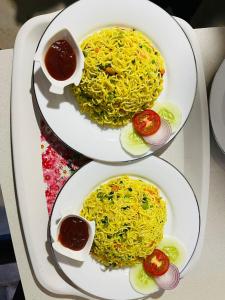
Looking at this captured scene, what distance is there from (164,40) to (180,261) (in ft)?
2.77

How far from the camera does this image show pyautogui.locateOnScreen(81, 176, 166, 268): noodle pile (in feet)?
6.21

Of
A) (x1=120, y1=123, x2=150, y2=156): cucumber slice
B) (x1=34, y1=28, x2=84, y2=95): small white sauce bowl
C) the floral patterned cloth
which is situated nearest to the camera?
(x1=34, y1=28, x2=84, y2=95): small white sauce bowl

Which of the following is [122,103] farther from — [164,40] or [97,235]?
[97,235]

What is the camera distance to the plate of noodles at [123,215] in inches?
74.8

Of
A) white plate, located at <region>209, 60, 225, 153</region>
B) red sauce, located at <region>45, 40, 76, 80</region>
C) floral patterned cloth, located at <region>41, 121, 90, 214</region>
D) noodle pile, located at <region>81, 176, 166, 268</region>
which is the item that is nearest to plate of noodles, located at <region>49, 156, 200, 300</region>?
noodle pile, located at <region>81, 176, 166, 268</region>

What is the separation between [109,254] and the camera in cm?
192

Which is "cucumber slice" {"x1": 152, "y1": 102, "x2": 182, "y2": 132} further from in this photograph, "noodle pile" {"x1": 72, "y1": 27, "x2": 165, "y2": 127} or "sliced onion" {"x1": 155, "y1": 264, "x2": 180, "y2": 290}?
"sliced onion" {"x1": 155, "y1": 264, "x2": 180, "y2": 290}

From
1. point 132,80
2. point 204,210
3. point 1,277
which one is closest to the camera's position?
point 132,80

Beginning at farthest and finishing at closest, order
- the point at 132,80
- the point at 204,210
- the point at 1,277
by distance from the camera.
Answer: the point at 1,277 → the point at 204,210 → the point at 132,80

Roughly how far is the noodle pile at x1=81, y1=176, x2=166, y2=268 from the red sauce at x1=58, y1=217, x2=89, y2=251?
7 cm

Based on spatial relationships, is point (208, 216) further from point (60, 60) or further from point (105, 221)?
point (60, 60)

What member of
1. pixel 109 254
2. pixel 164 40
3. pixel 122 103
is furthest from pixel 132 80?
pixel 109 254

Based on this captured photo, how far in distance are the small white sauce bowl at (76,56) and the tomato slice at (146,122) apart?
27 centimetres

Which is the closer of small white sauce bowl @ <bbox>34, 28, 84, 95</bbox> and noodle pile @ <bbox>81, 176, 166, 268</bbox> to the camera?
small white sauce bowl @ <bbox>34, 28, 84, 95</bbox>
